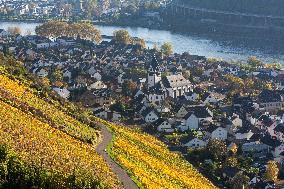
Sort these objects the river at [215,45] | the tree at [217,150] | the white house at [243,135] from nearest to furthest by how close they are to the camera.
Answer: the tree at [217,150] < the white house at [243,135] < the river at [215,45]

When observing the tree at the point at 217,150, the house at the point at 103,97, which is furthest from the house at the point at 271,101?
the tree at the point at 217,150

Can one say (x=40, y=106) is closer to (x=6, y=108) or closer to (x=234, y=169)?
(x=6, y=108)

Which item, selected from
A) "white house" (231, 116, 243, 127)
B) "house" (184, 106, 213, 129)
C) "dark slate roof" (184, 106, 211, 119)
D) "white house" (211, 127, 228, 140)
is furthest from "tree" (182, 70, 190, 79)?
"white house" (211, 127, 228, 140)

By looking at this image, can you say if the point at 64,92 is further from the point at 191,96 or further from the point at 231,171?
the point at 231,171

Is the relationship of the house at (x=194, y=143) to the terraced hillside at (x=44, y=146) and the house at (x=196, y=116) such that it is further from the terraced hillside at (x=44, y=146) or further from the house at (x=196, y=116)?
the terraced hillside at (x=44, y=146)

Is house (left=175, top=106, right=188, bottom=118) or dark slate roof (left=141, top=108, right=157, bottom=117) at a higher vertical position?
dark slate roof (left=141, top=108, right=157, bottom=117)

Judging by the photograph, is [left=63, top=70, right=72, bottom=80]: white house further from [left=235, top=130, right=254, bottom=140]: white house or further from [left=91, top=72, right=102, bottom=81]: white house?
[left=235, top=130, right=254, bottom=140]: white house
